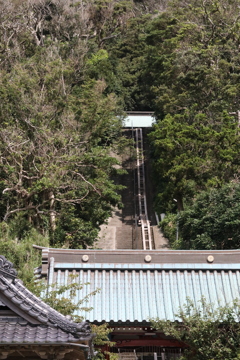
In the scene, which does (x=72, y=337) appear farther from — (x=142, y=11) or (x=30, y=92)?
(x=142, y=11)

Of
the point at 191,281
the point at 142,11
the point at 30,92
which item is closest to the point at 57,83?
the point at 30,92

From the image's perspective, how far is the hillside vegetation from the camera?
2484 cm

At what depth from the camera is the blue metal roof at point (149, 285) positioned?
516 inches

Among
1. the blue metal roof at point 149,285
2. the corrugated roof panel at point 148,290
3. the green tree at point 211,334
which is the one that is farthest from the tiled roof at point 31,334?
the blue metal roof at point 149,285

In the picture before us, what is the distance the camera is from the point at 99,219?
1086 inches

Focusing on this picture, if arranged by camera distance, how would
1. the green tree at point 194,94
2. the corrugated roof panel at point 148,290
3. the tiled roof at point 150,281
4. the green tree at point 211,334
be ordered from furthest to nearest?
the green tree at point 194,94 < the tiled roof at point 150,281 < the corrugated roof panel at point 148,290 < the green tree at point 211,334

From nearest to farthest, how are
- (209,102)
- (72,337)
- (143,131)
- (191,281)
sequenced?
(72,337) → (191,281) → (209,102) → (143,131)

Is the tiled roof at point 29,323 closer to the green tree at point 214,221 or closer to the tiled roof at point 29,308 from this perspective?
the tiled roof at point 29,308

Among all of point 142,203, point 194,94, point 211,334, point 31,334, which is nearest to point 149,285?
point 211,334

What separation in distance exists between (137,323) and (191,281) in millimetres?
1769

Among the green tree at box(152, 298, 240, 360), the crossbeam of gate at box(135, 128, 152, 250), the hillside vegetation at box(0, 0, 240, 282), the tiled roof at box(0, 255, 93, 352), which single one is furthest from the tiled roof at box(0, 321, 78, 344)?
the crossbeam of gate at box(135, 128, 152, 250)

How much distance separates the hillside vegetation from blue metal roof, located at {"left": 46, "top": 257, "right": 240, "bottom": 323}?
5.64 meters

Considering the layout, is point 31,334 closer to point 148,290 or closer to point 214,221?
point 148,290

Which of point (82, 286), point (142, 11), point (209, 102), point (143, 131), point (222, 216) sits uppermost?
point (142, 11)
